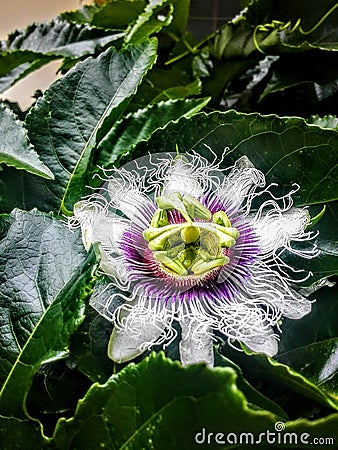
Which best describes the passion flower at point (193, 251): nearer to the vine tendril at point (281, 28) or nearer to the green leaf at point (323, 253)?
the green leaf at point (323, 253)

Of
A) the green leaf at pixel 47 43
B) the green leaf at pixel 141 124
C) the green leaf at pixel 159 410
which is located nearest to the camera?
the green leaf at pixel 159 410

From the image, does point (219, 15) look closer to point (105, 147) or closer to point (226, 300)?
point (105, 147)

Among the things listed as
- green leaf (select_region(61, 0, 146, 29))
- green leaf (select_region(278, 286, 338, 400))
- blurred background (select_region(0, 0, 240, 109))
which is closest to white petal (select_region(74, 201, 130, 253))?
green leaf (select_region(278, 286, 338, 400))

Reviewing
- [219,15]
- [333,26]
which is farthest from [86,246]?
[219,15]

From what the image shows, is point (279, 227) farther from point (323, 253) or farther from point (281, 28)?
point (281, 28)

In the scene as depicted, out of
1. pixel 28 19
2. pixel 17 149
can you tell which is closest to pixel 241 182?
pixel 17 149

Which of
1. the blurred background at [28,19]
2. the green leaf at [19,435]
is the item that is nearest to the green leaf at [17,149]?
the green leaf at [19,435]

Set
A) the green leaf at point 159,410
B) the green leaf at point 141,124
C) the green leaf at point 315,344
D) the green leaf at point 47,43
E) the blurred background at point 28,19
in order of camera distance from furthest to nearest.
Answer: the blurred background at point 28,19 < the green leaf at point 47,43 < the green leaf at point 141,124 < the green leaf at point 315,344 < the green leaf at point 159,410
